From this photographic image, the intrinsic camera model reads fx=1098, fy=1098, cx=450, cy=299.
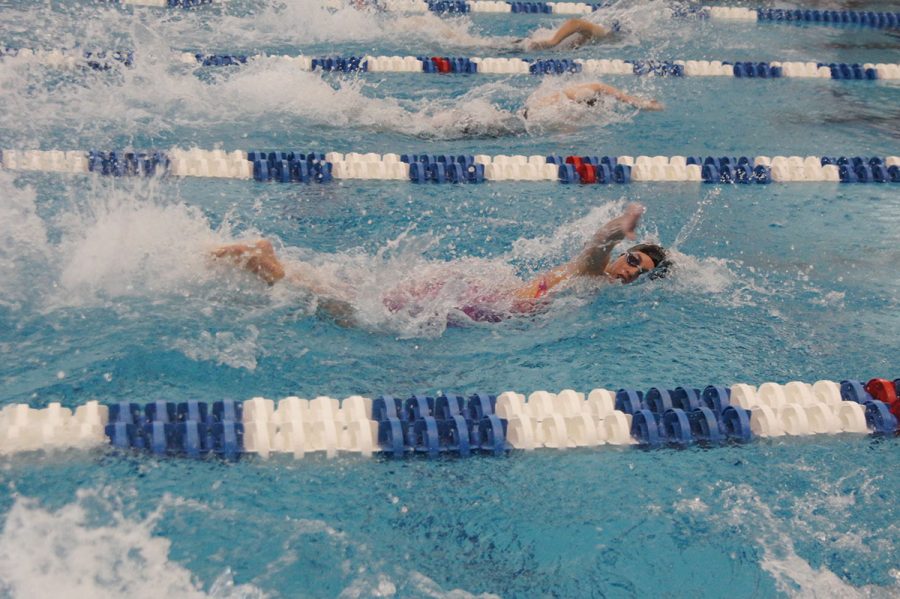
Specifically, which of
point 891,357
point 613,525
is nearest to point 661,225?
point 891,357

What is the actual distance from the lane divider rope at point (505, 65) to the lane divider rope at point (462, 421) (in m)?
4.02

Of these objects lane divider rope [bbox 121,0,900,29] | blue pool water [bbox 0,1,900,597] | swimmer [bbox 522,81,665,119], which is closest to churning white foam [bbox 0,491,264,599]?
blue pool water [bbox 0,1,900,597]

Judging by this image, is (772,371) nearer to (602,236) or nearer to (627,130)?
(602,236)

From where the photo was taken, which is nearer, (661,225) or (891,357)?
(891,357)

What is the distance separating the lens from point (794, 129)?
21.4ft

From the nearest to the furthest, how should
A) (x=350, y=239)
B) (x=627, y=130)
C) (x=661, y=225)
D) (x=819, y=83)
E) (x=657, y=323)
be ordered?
(x=657, y=323) → (x=350, y=239) → (x=661, y=225) → (x=627, y=130) → (x=819, y=83)

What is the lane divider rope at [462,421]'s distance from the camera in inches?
119

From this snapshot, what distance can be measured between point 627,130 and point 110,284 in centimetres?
336

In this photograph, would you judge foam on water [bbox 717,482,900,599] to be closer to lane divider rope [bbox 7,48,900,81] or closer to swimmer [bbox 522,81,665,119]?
swimmer [bbox 522,81,665,119]

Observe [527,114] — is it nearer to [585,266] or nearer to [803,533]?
[585,266]

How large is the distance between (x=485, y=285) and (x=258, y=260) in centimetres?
84

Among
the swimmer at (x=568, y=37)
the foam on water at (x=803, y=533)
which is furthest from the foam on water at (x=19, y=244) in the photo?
the swimmer at (x=568, y=37)

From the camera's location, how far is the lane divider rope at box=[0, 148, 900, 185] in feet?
16.8

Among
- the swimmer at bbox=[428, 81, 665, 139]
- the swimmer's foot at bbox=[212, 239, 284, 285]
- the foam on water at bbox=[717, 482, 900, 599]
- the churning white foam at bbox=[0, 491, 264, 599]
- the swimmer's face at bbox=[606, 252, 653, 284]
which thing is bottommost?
the foam on water at bbox=[717, 482, 900, 599]
